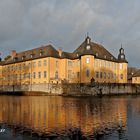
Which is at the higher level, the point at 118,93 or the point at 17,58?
the point at 17,58

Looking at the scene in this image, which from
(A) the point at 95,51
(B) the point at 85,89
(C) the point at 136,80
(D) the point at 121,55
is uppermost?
(A) the point at 95,51

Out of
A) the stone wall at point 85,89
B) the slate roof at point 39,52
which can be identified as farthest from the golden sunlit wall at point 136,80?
the slate roof at point 39,52

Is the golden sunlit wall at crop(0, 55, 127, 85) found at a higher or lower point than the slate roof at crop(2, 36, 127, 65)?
lower

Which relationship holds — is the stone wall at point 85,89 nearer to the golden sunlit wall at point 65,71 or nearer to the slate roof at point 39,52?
the golden sunlit wall at point 65,71

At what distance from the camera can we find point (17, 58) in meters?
80.9

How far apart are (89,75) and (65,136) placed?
5485 centimetres

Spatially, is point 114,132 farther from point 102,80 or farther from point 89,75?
point 102,80

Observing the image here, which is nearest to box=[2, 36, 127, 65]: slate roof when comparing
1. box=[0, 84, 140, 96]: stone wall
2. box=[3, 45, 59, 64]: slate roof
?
box=[3, 45, 59, 64]: slate roof

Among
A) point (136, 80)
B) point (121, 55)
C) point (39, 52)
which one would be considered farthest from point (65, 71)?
point (136, 80)

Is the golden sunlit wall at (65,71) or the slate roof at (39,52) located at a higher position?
the slate roof at (39,52)

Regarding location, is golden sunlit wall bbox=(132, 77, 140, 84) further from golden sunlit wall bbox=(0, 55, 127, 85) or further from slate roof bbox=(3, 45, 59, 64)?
slate roof bbox=(3, 45, 59, 64)

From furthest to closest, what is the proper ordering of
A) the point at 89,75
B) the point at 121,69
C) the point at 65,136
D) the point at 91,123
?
the point at 121,69 < the point at 89,75 < the point at 91,123 < the point at 65,136

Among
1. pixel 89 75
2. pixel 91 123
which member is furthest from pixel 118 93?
pixel 91 123

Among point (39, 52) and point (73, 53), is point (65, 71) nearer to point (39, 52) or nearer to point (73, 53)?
point (73, 53)
